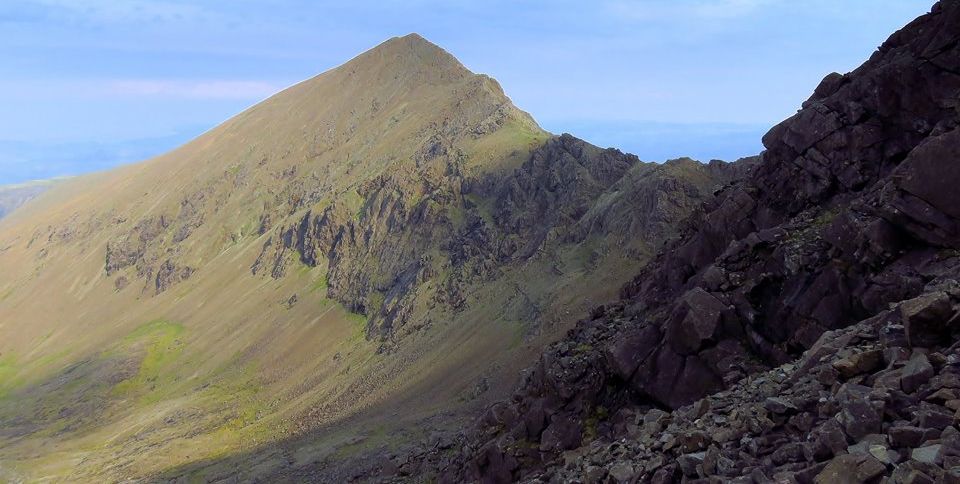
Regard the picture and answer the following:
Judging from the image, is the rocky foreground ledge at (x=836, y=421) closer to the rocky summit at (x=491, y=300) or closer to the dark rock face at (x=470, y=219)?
the rocky summit at (x=491, y=300)

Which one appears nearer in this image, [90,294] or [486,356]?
[486,356]

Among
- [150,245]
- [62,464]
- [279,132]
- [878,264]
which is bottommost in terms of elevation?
[62,464]

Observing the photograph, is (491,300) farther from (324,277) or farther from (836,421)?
(836,421)

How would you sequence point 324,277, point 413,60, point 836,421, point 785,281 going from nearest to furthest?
1. point 836,421
2. point 785,281
3. point 324,277
4. point 413,60

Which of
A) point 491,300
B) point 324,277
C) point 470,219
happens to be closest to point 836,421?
point 491,300

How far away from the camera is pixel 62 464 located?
8800 centimetres

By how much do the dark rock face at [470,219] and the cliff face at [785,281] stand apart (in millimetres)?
31685

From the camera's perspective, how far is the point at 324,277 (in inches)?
4520

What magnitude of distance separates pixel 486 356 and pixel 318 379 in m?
28.9

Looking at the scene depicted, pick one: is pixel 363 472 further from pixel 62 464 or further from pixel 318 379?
pixel 62 464

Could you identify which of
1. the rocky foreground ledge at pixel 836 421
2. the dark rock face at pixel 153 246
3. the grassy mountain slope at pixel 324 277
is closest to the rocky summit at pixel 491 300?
the rocky foreground ledge at pixel 836 421

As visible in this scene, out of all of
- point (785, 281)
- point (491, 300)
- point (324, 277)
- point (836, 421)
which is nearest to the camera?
point (836, 421)

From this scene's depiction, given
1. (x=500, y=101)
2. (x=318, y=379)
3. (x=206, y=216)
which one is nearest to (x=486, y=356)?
(x=318, y=379)

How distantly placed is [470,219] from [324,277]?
29.3 m
